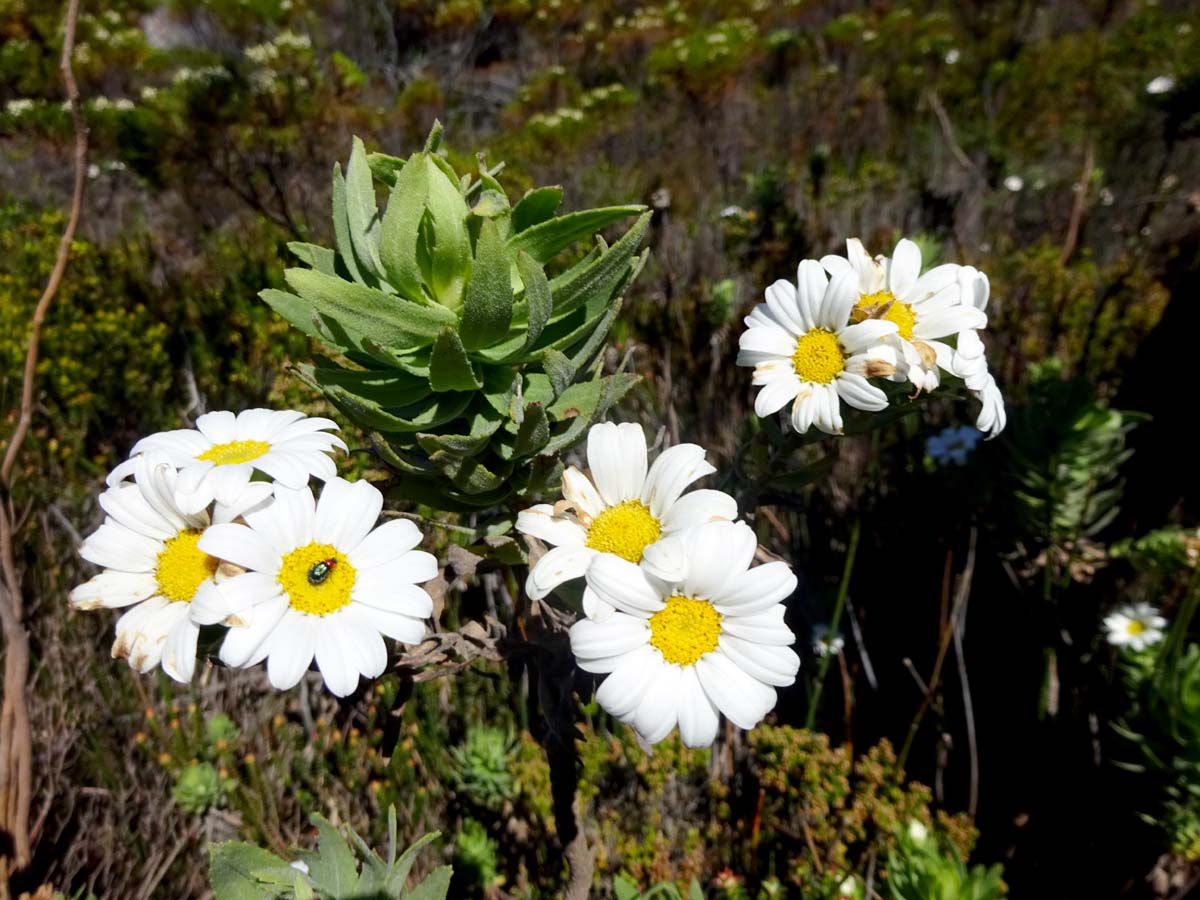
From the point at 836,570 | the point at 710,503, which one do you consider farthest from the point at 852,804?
the point at 710,503

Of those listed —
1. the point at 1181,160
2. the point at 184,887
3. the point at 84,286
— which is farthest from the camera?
the point at 1181,160

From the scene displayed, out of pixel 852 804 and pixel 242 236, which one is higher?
pixel 242 236

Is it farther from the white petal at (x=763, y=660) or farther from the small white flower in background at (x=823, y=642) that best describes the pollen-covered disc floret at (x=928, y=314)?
the small white flower in background at (x=823, y=642)

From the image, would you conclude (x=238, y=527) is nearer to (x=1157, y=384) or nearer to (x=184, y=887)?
(x=184, y=887)

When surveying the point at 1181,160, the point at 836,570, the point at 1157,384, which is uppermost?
the point at 1181,160

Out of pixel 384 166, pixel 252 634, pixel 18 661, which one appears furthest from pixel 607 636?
pixel 18 661

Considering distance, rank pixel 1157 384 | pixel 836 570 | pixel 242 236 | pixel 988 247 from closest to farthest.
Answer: pixel 1157 384
pixel 836 570
pixel 988 247
pixel 242 236

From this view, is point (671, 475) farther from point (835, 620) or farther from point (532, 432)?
point (835, 620)
